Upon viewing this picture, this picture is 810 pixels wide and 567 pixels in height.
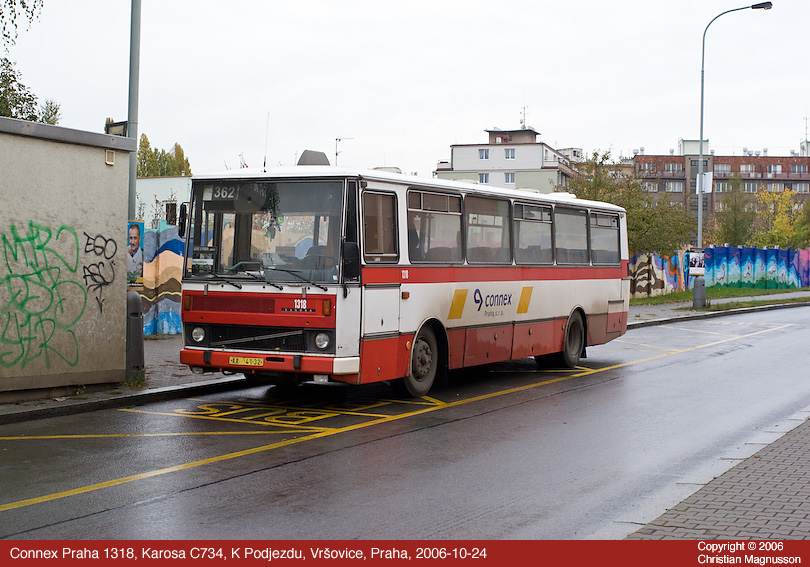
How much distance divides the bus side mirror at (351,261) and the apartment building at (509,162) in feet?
320

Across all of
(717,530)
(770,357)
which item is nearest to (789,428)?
(717,530)

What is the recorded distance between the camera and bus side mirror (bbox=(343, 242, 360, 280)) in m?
10.6

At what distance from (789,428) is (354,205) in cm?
531

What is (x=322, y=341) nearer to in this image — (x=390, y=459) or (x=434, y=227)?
(x=434, y=227)

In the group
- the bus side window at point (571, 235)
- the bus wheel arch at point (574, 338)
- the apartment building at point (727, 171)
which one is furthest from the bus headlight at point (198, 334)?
the apartment building at point (727, 171)

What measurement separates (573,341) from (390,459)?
8642mm

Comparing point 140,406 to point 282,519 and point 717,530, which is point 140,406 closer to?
point 282,519

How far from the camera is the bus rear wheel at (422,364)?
12.1 meters

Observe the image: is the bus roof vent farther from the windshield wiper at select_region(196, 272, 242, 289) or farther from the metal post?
the metal post

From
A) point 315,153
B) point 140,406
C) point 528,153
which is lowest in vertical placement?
point 140,406

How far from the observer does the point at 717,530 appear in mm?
5750

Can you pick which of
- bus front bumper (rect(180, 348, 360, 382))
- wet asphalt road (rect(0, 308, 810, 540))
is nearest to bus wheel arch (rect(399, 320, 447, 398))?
wet asphalt road (rect(0, 308, 810, 540))

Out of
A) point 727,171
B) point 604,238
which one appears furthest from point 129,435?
point 727,171

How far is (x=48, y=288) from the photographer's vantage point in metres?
11.4
